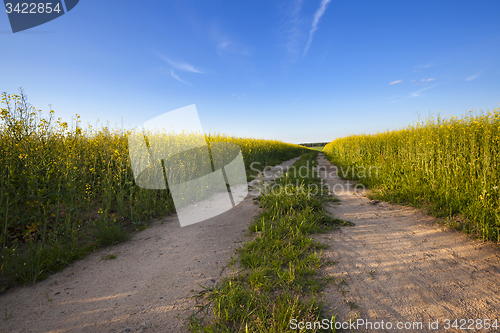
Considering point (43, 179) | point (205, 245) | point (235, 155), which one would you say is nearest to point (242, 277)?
point (205, 245)

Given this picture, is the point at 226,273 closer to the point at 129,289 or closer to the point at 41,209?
the point at 129,289

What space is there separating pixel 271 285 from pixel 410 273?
70.1 inches

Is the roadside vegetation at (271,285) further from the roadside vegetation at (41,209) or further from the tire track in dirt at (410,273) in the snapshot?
the roadside vegetation at (41,209)

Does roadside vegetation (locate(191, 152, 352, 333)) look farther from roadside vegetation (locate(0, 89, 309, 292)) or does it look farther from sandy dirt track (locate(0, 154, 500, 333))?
roadside vegetation (locate(0, 89, 309, 292))

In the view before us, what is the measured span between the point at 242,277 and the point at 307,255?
1016 mm

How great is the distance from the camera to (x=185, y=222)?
4828 mm

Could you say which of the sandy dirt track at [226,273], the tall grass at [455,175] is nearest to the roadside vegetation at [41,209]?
the sandy dirt track at [226,273]

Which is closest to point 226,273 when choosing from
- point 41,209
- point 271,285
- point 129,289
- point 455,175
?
point 271,285

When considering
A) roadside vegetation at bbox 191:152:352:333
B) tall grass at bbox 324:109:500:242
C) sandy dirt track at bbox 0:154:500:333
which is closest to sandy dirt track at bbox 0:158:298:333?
sandy dirt track at bbox 0:154:500:333

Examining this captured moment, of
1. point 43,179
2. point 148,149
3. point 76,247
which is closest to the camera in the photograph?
point 43,179

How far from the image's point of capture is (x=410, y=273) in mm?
2666

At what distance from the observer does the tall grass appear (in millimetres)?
3862

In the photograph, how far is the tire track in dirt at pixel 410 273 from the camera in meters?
2.09

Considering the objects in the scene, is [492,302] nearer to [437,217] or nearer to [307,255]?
[307,255]
